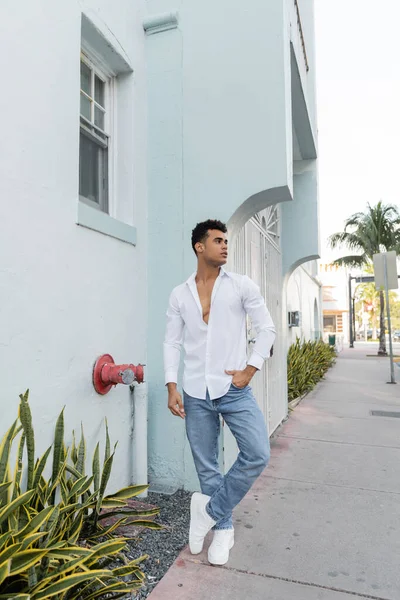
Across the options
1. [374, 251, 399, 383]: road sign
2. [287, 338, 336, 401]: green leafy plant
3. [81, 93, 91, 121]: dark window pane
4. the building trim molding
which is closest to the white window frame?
[81, 93, 91, 121]: dark window pane

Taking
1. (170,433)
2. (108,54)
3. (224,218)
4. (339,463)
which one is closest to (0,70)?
(108,54)

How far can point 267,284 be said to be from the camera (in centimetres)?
561

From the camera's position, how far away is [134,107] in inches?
151

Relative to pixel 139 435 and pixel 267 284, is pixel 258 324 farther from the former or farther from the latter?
pixel 267 284

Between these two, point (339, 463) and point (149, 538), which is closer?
point (149, 538)

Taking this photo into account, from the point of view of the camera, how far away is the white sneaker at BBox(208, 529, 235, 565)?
2.61m

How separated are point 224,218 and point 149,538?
2.46 m

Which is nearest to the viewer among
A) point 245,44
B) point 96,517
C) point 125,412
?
point 96,517

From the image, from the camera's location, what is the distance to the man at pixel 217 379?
2586mm

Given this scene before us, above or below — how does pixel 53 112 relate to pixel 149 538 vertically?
above

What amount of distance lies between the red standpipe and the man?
0.39 m

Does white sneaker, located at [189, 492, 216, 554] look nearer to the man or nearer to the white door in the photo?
the man

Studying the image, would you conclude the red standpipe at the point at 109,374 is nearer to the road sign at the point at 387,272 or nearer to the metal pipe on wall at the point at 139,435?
the metal pipe on wall at the point at 139,435

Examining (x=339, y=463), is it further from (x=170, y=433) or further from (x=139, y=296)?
(x=139, y=296)
